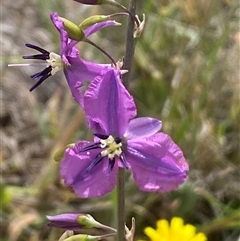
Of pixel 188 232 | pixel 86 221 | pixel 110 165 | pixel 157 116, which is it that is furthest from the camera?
pixel 157 116

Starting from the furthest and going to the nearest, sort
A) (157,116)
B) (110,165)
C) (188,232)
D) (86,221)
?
1. (157,116)
2. (188,232)
3. (86,221)
4. (110,165)

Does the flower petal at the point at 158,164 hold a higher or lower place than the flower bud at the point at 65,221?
higher

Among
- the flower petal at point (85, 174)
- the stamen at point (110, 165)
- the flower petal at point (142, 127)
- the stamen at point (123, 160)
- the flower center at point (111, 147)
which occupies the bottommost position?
the flower petal at point (85, 174)

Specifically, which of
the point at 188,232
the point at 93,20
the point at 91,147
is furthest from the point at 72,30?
the point at 188,232

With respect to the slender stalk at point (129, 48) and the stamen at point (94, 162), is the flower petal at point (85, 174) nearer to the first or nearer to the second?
the stamen at point (94, 162)

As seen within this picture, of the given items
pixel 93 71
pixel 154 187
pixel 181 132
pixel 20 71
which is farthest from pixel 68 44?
pixel 20 71

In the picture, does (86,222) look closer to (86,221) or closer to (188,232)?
(86,221)

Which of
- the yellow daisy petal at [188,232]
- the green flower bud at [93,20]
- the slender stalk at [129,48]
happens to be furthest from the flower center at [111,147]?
the yellow daisy petal at [188,232]

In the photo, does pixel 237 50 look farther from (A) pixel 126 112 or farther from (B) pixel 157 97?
(A) pixel 126 112
